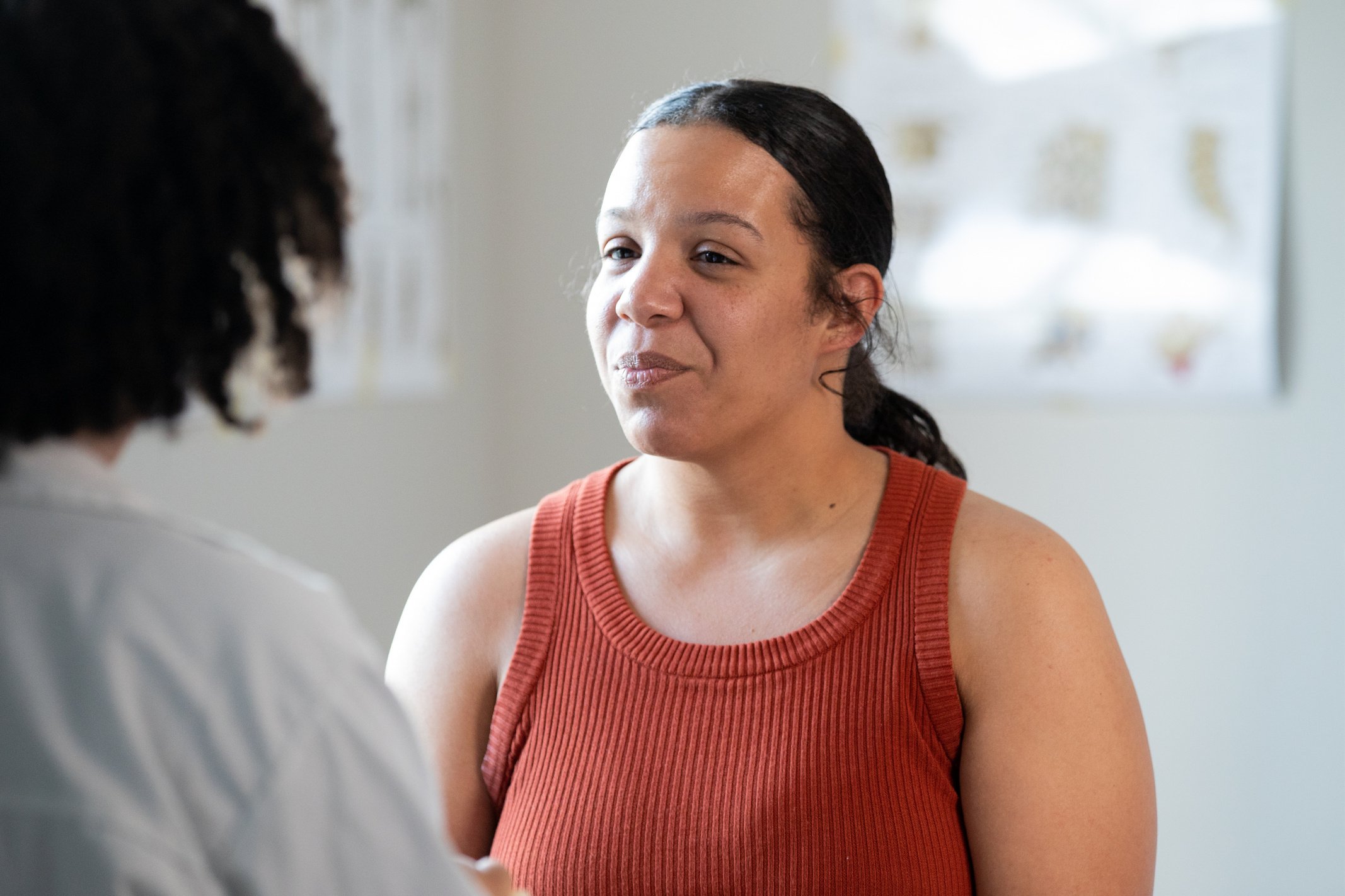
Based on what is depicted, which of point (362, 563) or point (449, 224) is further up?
point (449, 224)

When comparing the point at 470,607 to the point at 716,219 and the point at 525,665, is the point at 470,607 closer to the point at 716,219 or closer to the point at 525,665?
the point at 525,665

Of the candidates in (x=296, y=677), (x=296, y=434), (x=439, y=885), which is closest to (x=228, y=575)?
(x=296, y=677)

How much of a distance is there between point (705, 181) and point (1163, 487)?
1.46 metres

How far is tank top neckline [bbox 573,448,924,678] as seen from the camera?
→ 128 cm

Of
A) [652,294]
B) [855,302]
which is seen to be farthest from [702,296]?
[855,302]

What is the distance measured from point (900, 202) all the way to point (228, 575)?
87.5 inches

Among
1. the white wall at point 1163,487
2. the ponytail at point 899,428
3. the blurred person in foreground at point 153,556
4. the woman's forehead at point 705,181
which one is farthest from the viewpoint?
the white wall at point 1163,487

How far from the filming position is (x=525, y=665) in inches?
53.4

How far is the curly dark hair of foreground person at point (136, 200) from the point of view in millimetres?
591

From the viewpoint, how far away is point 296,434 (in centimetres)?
236

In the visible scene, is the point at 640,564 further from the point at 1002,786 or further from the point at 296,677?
the point at 296,677

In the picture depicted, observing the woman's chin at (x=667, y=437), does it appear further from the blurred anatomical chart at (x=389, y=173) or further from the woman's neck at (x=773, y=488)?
the blurred anatomical chart at (x=389, y=173)

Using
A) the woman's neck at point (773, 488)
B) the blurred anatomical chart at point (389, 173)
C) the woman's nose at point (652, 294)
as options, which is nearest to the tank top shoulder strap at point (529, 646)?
the woman's neck at point (773, 488)

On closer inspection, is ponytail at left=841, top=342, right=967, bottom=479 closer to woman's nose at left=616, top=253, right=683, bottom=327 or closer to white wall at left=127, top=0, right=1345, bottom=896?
woman's nose at left=616, top=253, right=683, bottom=327
